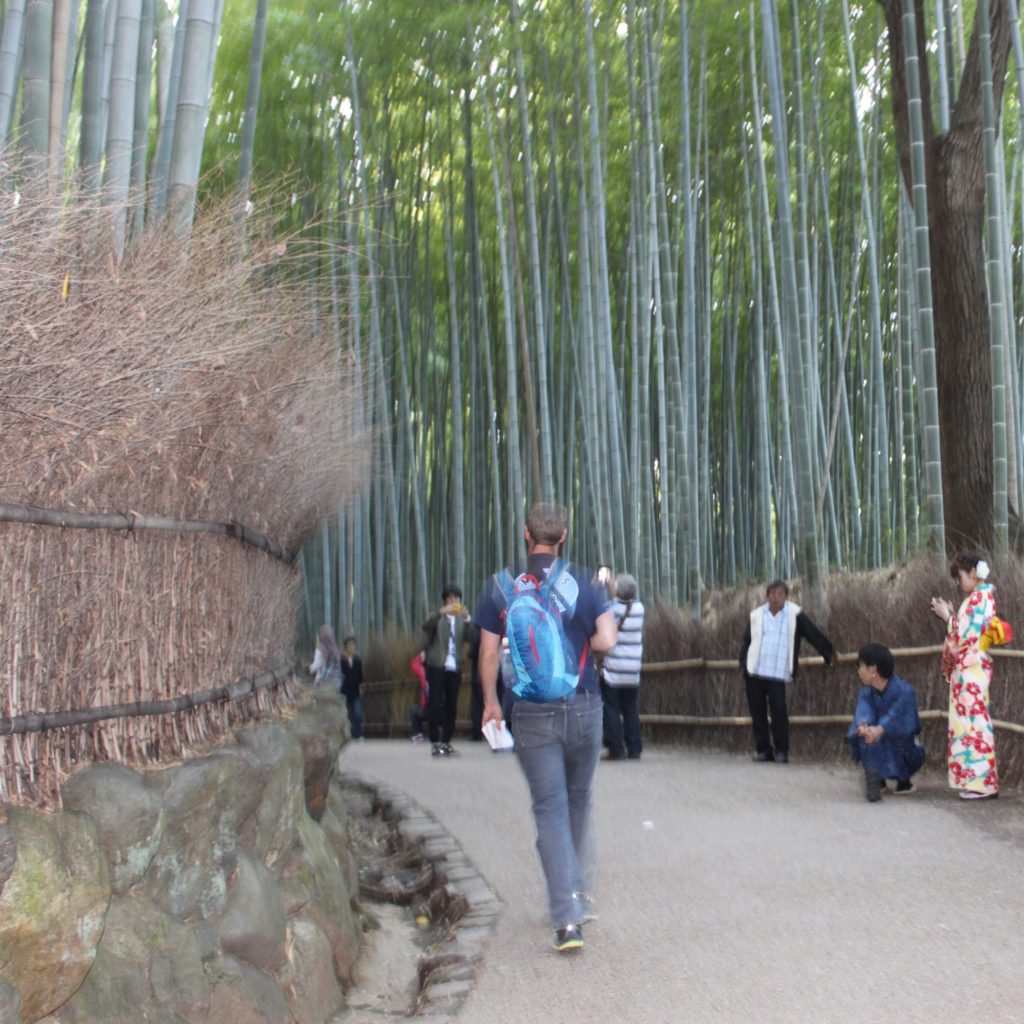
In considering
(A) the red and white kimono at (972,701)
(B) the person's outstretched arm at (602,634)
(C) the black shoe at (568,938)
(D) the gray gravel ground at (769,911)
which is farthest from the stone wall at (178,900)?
(A) the red and white kimono at (972,701)

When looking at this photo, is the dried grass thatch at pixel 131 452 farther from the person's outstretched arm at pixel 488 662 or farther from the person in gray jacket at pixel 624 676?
the person in gray jacket at pixel 624 676

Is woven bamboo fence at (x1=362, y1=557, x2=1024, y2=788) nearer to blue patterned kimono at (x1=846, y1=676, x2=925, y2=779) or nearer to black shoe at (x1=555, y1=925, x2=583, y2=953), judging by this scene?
blue patterned kimono at (x1=846, y1=676, x2=925, y2=779)

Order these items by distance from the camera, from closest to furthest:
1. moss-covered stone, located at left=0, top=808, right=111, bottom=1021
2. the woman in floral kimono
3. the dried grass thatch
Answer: moss-covered stone, located at left=0, top=808, right=111, bottom=1021, the dried grass thatch, the woman in floral kimono

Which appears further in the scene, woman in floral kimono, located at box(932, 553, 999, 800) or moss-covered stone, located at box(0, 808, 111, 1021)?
woman in floral kimono, located at box(932, 553, 999, 800)

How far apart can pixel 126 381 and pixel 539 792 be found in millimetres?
1594

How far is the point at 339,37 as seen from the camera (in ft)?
41.0

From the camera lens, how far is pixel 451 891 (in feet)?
15.9

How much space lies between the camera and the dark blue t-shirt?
4.01 meters

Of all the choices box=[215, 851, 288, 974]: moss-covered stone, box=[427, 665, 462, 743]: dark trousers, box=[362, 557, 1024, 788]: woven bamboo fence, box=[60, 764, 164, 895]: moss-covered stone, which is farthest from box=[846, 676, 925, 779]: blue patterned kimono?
box=[427, 665, 462, 743]: dark trousers

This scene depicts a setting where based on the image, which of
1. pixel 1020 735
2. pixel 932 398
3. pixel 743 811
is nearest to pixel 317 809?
pixel 743 811

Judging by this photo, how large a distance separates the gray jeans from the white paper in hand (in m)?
0.03

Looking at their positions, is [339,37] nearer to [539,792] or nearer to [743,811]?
[743,811]

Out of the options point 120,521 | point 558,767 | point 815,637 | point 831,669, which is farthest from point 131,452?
point 831,669

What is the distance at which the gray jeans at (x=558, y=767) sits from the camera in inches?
152
